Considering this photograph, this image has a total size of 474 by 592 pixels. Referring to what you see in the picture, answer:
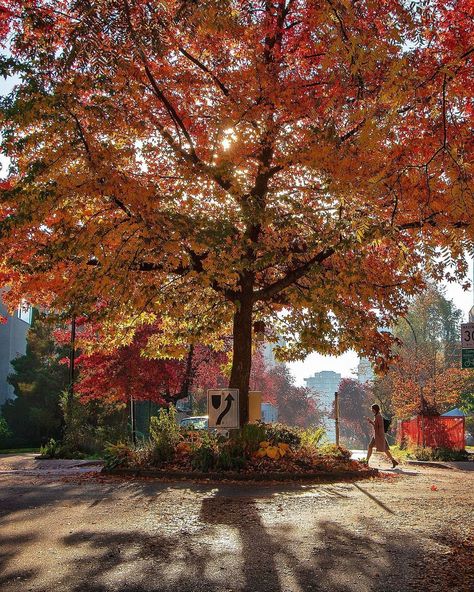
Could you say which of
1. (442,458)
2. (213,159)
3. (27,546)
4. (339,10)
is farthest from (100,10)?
(442,458)

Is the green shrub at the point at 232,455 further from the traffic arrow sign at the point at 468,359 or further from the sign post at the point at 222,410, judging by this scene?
the traffic arrow sign at the point at 468,359

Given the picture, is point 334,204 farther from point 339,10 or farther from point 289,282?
point 339,10

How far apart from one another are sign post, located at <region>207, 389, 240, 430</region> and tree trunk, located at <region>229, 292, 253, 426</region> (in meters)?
1.07

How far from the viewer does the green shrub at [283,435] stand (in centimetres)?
1527

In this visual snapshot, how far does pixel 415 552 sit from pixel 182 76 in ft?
35.6

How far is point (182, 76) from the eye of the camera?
14.0 meters

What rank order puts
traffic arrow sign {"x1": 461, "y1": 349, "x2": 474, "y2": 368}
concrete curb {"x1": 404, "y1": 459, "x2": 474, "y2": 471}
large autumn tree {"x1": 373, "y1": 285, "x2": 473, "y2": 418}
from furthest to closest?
large autumn tree {"x1": 373, "y1": 285, "x2": 473, "y2": 418} → concrete curb {"x1": 404, "y1": 459, "x2": 474, "y2": 471} → traffic arrow sign {"x1": 461, "y1": 349, "x2": 474, "y2": 368}

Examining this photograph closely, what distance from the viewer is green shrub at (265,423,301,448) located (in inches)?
601

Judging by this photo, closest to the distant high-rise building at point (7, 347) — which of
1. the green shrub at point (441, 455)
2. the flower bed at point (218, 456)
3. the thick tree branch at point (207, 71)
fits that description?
the green shrub at point (441, 455)

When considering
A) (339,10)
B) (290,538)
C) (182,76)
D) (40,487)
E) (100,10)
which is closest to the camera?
(339,10)

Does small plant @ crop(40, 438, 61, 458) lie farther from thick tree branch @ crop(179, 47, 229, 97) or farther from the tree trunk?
thick tree branch @ crop(179, 47, 229, 97)

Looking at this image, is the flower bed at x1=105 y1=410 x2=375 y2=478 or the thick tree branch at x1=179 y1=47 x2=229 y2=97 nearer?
the flower bed at x1=105 y1=410 x2=375 y2=478

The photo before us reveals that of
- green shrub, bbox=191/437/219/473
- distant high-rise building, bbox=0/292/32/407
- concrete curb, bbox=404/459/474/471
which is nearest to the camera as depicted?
green shrub, bbox=191/437/219/473

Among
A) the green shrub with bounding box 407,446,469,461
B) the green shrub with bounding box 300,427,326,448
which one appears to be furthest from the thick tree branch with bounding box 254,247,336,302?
the green shrub with bounding box 407,446,469,461
